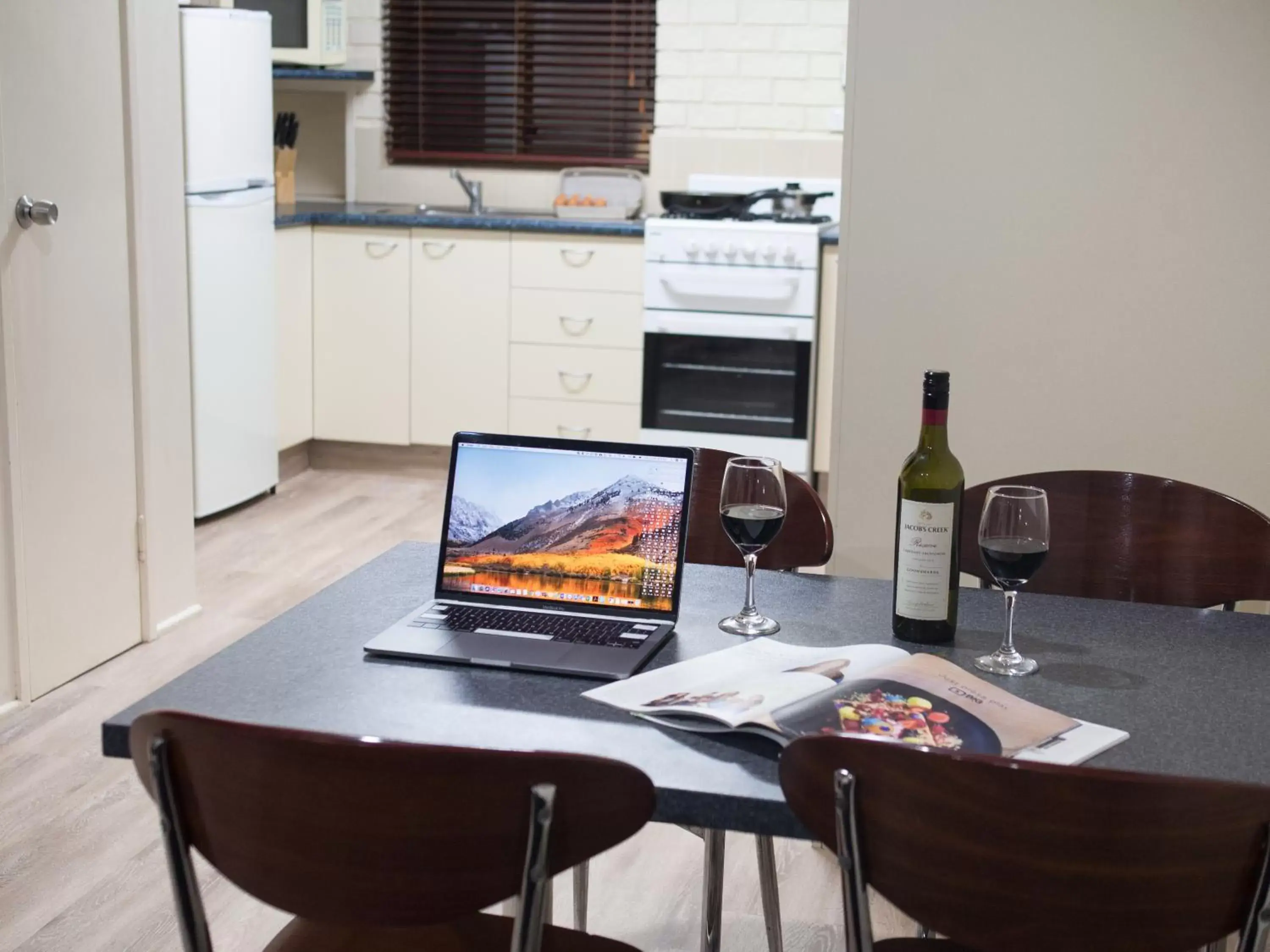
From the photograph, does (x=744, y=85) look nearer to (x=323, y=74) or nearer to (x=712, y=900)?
(x=323, y=74)

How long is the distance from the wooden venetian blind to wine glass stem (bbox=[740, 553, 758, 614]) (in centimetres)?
411

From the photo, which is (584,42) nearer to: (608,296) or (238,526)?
(608,296)

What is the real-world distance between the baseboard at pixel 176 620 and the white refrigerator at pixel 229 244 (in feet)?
2.53

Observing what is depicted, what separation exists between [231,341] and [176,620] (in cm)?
112

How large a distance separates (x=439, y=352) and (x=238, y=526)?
3.22 ft

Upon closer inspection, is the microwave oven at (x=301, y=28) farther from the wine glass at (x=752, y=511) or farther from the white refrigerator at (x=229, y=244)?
the wine glass at (x=752, y=511)

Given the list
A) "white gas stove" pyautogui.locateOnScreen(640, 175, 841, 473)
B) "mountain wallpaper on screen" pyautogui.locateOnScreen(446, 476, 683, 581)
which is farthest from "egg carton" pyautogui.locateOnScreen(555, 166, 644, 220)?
"mountain wallpaper on screen" pyautogui.locateOnScreen(446, 476, 683, 581)

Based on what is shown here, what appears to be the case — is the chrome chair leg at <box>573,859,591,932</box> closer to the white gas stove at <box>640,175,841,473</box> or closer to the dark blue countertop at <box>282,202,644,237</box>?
the white gas stove at <box>640,175,841,473</box>

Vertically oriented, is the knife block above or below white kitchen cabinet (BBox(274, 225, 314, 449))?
above

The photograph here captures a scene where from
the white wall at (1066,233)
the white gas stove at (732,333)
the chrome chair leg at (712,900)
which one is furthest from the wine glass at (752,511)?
the white gas stove at (732,333)

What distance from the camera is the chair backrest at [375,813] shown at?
1.05 metres

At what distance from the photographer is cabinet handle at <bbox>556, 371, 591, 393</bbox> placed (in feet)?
16.5

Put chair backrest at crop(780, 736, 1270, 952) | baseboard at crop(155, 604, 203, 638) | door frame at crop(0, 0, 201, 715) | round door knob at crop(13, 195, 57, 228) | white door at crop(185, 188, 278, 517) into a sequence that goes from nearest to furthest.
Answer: chair backrest at crop(780, 736, 1270, 952) < round door knob at crop(13, 195, 57, 228) < door frame at crop(0, 0, 201, 715) < baseboard at crop(155, 604, 203, 638) < white door at crop(185, 188, 278, 517)

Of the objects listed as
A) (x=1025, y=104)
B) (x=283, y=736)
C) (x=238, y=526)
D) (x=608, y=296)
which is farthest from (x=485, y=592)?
(x=608, y=296)
